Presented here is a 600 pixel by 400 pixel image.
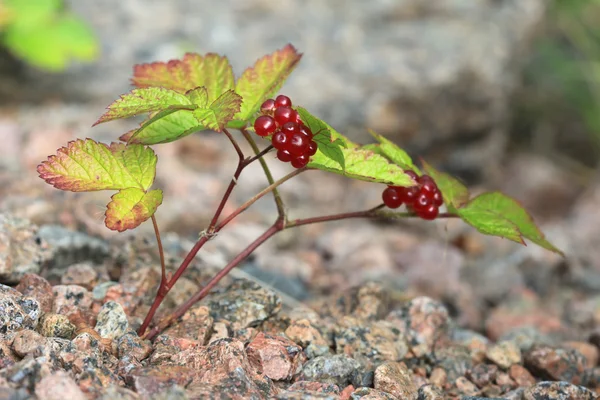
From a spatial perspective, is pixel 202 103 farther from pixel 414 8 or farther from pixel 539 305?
pixel 414 8

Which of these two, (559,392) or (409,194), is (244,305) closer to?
(409,194)

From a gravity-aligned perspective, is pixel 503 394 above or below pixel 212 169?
below

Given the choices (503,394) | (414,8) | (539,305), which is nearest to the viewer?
(503,394)

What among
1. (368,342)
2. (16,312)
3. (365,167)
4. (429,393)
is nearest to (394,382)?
(429,393)

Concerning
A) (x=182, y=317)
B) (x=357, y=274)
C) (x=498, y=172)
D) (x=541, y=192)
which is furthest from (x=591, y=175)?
(x=182, y=317)

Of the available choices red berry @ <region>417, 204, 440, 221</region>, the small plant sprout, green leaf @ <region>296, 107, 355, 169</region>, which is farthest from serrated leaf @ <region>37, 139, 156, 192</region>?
red berry @ <region>417, 204, 440, 221</region>

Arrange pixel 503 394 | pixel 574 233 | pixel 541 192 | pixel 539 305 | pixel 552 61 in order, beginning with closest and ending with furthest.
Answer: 1. pixel 503 394
2. pixel 539 305
3. pixel 574 233
4. pixel 541 192
5. pixel 552 61

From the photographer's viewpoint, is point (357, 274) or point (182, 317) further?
point (357, 274)

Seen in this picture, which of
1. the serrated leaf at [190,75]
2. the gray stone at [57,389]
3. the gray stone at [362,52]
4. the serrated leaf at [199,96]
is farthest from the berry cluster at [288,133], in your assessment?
the gray stone at [362,52]

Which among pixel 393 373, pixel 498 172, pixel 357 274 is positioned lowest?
pixel 393 373
